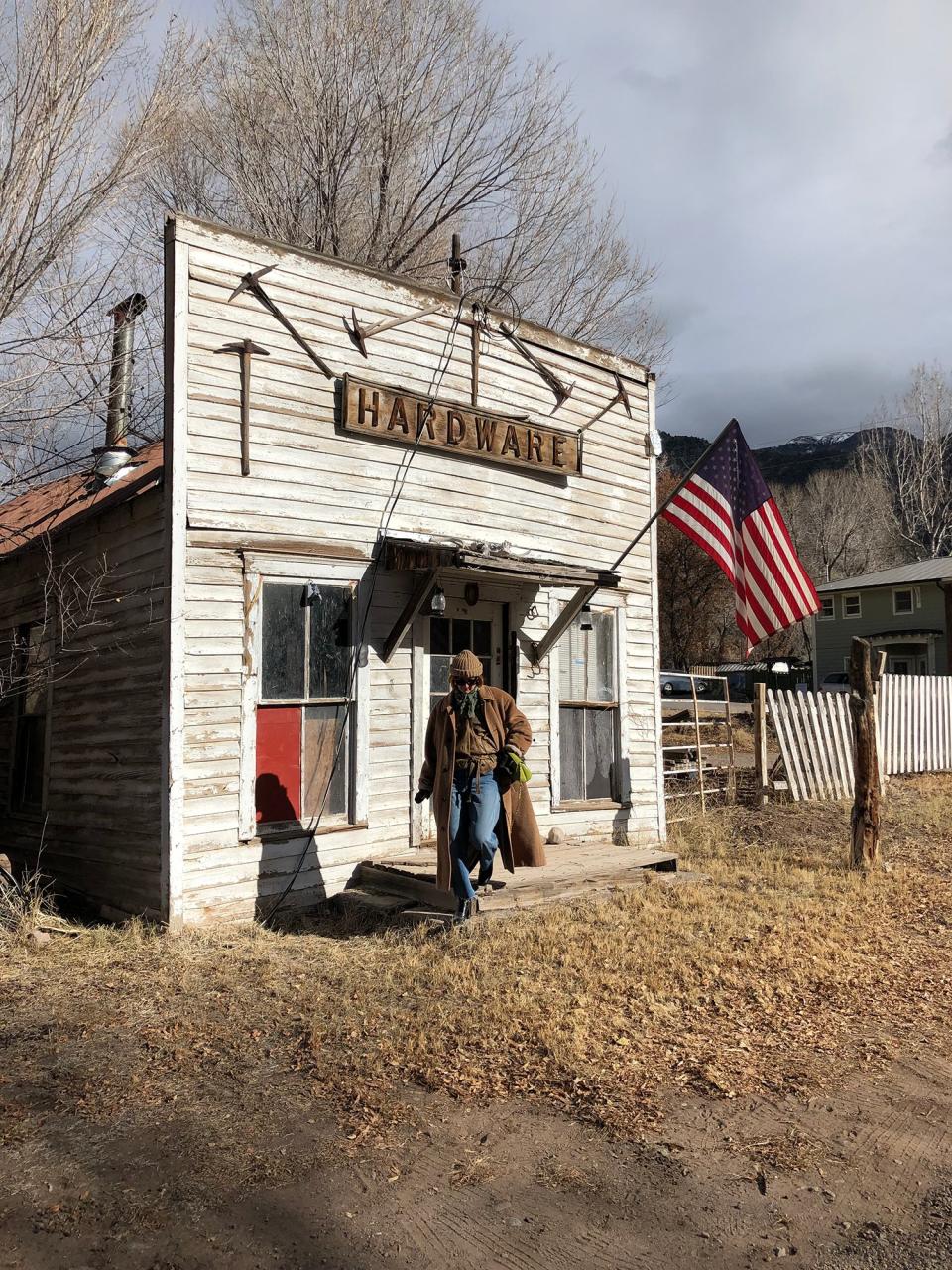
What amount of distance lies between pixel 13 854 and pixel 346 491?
5.06 meters

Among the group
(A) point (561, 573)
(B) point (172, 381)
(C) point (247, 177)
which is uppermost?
(C) point (247, 177)

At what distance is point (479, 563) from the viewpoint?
843 cm

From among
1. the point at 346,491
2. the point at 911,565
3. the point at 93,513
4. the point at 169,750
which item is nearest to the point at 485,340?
the point at 346,491

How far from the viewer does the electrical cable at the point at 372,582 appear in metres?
8.14

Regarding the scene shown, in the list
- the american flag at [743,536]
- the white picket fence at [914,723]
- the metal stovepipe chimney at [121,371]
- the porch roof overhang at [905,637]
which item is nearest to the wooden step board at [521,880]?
the american flag at [743,536]

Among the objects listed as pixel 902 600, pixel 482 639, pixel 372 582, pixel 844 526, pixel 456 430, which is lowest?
pixel 482 639

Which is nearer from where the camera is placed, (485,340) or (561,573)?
(561,573)

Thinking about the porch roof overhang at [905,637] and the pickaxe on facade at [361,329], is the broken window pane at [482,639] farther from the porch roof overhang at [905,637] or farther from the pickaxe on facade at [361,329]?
the porch roof overhang at [905,637]

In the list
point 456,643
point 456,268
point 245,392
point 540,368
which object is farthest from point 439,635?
point 456,268

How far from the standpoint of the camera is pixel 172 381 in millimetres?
7738

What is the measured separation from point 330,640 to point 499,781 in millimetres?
2071

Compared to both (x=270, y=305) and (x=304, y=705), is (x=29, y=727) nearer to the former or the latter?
(x=304, y=705)

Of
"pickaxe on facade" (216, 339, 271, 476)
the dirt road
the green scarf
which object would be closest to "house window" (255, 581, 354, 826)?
"pickaxe on facade" (216, 339, 271, 476)

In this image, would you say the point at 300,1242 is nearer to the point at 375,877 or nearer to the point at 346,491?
the point at 375,877
